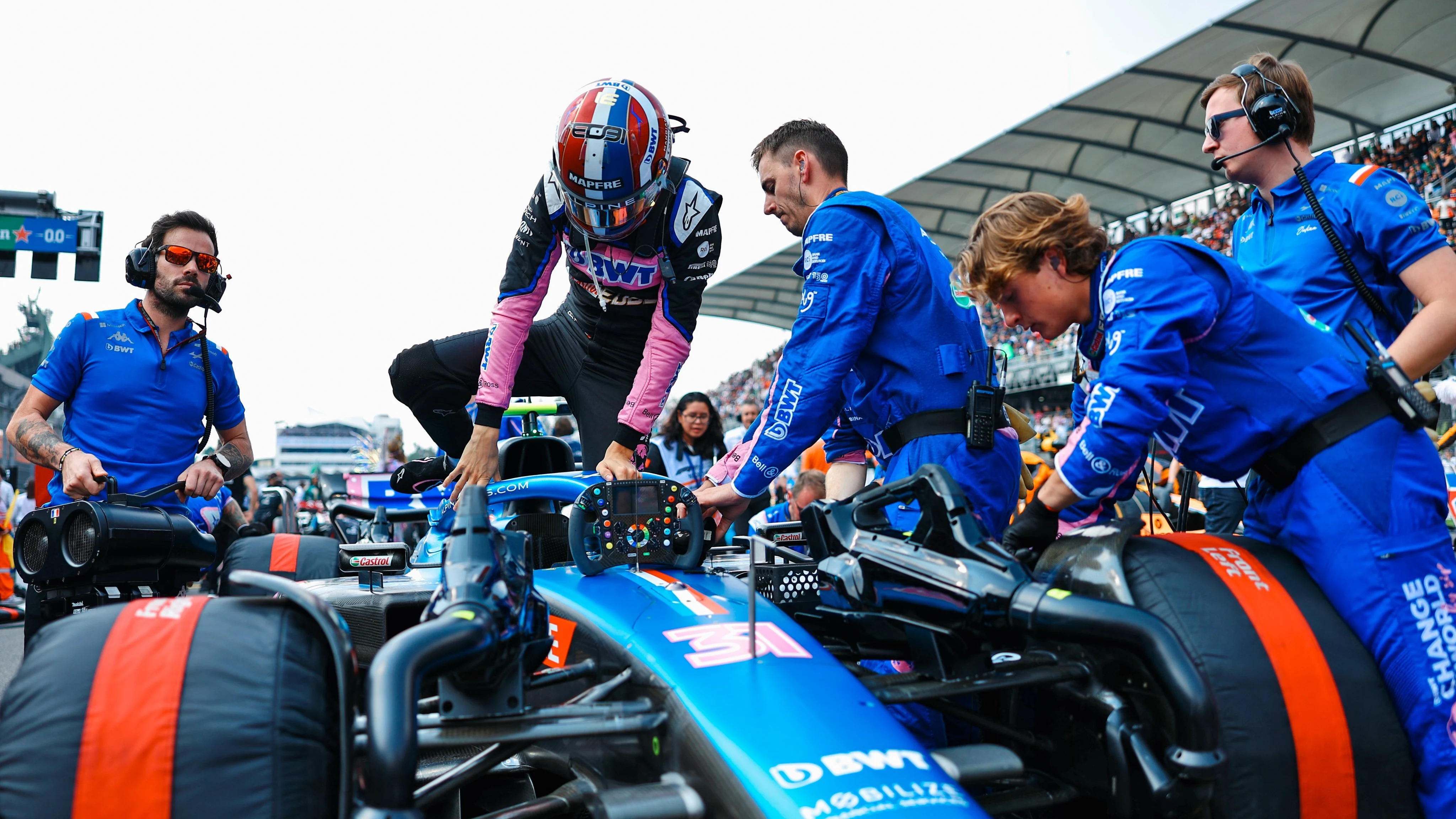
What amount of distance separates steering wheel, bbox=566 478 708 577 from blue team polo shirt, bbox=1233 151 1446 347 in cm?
164

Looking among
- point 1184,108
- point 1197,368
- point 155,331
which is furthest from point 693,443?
point 1184,108

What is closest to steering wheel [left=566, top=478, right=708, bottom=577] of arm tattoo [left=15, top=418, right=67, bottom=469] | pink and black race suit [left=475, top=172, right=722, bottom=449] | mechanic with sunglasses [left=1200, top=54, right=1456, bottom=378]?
pink and black race suit [left=475, top=172, right=722, bottom=449]

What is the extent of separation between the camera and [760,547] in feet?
6.22

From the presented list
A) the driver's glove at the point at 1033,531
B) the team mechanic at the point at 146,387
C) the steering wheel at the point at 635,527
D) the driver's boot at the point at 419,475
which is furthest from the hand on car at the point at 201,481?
the driver's glove at the point at 1033,531

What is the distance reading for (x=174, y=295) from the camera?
3.80 meters

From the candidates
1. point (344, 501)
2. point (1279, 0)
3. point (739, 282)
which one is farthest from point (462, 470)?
point (739, 282)

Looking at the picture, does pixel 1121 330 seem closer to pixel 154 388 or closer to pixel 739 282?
pixel 154 388

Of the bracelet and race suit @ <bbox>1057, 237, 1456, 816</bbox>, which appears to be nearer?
race suit @ <bbox>1057, 237, 1456, 816</bbox>

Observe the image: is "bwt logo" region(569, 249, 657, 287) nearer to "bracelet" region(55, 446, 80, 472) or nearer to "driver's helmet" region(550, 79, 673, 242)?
"driver's helmet" region(550, 79, 673, 242)

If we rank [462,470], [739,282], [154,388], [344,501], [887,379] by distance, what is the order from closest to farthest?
[887,379] → [462,470] → [154,388] → [344,501] → [739,282]

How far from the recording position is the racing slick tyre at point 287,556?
366 cm

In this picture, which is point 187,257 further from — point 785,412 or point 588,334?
point 785,412

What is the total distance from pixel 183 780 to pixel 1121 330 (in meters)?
1.90

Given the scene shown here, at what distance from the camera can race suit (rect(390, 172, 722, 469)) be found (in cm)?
348
